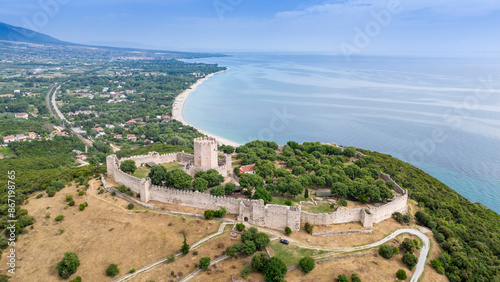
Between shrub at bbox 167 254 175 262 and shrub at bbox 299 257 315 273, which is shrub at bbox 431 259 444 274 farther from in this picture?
shrub at bbox 167 254 175 262

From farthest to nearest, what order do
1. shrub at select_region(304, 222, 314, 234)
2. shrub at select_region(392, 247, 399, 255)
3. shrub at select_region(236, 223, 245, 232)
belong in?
shrub at select_region(304, 222, 314, 234) → shrub at select_region(236, 223, 245, 232) → shrub at select_region(392, 247, 399, 255)

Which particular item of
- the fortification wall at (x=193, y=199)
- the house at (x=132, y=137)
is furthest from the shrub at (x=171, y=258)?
the house at (x=132, y=137)

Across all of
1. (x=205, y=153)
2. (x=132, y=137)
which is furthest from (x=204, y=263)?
(x=132, y=137)

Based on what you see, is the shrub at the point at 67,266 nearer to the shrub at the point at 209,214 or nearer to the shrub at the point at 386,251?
the shrub at the point at 209,214

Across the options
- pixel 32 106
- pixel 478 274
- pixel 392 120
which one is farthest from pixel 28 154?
pixel 392 120

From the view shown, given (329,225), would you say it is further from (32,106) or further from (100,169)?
(32,106)

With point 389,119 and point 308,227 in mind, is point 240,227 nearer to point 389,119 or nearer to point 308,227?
point 308,227

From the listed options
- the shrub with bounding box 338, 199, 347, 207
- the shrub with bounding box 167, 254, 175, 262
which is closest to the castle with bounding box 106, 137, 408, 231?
the shrub with bounding box 338, 199, 347, 207
